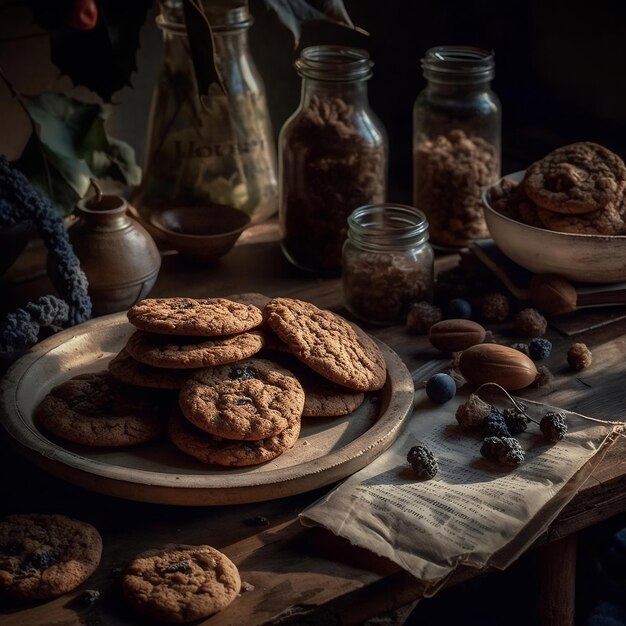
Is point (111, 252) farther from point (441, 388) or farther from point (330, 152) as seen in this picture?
point (441, 388)

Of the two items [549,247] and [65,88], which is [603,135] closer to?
[549,247]

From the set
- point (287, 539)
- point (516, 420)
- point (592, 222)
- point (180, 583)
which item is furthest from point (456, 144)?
point (180, 583)

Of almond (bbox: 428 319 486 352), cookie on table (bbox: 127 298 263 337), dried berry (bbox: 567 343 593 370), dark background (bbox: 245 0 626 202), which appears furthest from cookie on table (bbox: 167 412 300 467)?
dark background (bbox: 245 0 626 202)

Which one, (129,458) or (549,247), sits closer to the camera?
(129,458)

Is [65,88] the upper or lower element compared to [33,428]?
upper

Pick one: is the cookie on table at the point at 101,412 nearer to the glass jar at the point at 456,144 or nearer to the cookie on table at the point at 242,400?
the cookie on table at the point at 242,400

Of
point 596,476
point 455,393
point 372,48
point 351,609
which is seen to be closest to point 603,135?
point 372,48

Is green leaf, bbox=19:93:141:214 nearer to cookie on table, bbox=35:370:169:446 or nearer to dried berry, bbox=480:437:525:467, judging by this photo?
cookie on table, bbox=35:370:169:446
